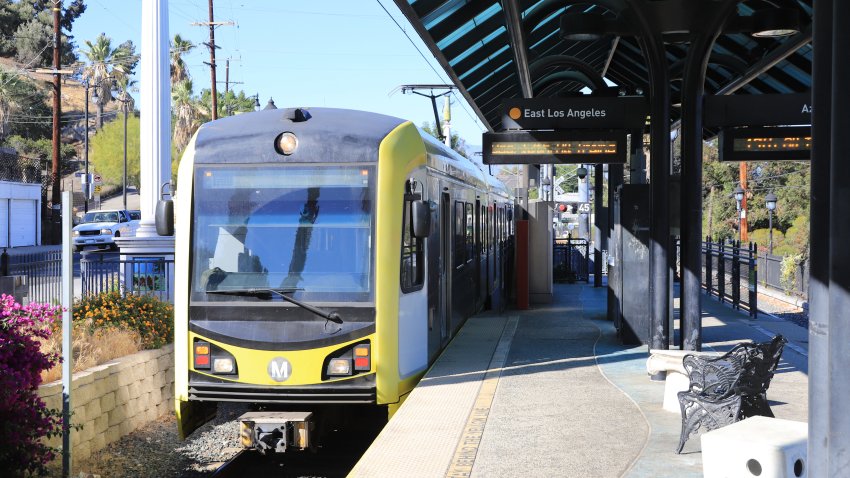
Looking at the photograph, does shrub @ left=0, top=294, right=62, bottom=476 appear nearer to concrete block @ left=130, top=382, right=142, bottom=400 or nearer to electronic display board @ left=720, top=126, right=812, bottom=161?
concrete block @ left=130, top=382, right=142, bottom=400

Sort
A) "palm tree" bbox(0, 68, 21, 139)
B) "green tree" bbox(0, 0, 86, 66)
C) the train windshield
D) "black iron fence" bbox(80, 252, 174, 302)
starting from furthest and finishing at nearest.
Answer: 1. "green tree" bbox(0, 0, 86, 66)
2. "palm tree" bbox(0, 68, 21, 139)
3. "black iron fence" bbox(80, 252, 174, 302)
4. the train windshield

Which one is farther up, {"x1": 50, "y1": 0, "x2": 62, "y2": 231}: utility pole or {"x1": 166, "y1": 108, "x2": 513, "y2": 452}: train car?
{"x1": 50, "y1": 0, "x2": 62, "y2": 231}: utility pole

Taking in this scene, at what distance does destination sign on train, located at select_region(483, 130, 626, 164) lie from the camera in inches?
485

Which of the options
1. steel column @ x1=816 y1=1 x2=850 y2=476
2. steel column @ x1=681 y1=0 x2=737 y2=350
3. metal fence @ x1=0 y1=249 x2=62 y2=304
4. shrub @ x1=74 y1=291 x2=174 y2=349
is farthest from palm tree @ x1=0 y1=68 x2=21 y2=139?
steel column @ x1=816 y1=1 x2=850 y2=476

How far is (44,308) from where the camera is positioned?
8805 mm

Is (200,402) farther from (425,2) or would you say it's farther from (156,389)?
(425,2)

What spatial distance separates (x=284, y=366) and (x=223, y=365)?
1.83ft

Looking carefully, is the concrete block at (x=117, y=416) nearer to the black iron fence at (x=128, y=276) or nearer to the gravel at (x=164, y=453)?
the gravel at (x=164, y=453)

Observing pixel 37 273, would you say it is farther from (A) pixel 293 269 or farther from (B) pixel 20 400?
(A) pixel 293 269

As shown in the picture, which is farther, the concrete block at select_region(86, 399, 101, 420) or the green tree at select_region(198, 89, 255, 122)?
the green tree at select_region(198, 89, 255, 122)

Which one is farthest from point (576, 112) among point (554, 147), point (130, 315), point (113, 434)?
point (113, 434)

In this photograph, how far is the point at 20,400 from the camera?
8180 millimetres

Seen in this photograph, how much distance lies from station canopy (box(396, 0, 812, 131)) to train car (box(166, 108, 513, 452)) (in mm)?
1606

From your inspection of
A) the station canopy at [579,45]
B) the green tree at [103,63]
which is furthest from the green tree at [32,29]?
the station canopy at [579,45]
